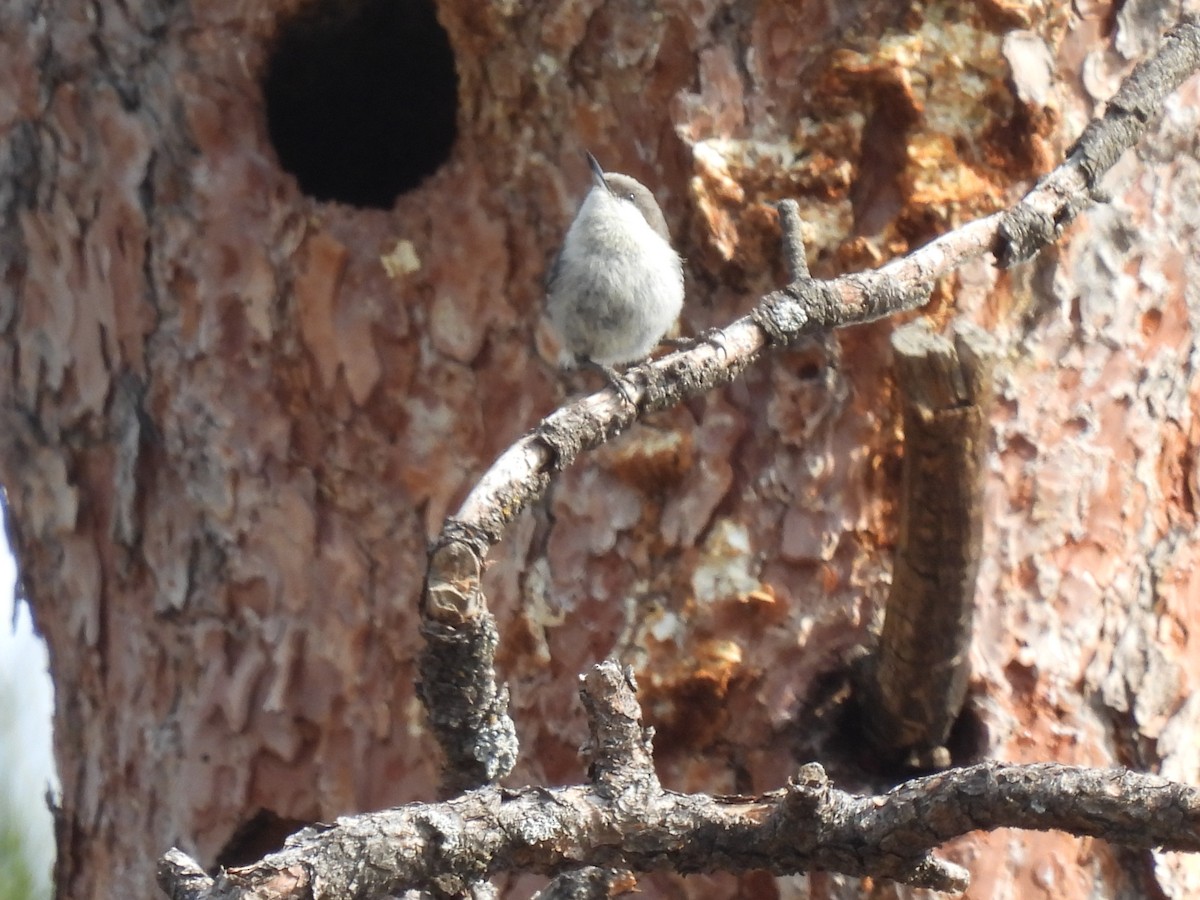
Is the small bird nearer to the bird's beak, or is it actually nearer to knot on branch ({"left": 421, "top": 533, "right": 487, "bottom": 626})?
the bird's beak

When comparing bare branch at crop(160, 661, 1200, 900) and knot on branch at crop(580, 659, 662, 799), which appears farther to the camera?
knot on branch at crop(580, 659, 662, 799)

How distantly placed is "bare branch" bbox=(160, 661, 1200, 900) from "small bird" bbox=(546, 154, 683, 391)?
1055mm

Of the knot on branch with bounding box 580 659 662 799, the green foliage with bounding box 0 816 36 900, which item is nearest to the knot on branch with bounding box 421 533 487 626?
the knot on branch with bounding box 580 659 662 799

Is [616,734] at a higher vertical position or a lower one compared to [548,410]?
lower

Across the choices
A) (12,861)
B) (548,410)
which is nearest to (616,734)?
(548,410)

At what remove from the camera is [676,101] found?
249cm

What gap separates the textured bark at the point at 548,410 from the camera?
2348 millimetres

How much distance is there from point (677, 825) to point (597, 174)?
1354mm

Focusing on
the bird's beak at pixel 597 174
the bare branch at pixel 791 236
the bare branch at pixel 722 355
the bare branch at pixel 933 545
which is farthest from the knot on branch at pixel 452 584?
the bird's beak at pixel 597 174

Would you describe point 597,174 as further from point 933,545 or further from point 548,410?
point 933,545

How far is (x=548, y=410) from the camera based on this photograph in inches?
102

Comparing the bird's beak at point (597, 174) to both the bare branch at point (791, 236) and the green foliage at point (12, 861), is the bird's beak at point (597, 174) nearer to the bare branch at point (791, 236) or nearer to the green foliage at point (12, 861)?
the bare branch at point (791, 236)

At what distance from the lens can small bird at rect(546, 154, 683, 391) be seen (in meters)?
2.65

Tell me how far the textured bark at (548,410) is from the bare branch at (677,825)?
0.60m
